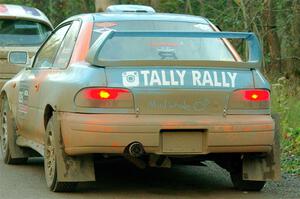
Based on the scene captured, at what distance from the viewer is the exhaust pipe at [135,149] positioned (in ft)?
22.4

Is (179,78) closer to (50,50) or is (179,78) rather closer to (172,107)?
(172,107)

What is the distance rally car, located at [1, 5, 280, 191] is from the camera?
6859 mm

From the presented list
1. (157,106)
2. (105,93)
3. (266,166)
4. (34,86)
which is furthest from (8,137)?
(266,166)

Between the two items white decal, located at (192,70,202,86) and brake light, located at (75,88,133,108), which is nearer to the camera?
brake light, located at (75,88,133,108)

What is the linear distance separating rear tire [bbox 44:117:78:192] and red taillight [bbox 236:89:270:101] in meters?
1.69

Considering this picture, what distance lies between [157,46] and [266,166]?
148 cm

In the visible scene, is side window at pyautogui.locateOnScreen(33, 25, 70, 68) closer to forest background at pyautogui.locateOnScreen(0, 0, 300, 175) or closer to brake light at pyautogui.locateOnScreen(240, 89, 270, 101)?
brake light at pyautogui.locateOnScreen(240, 89, 270, 101)

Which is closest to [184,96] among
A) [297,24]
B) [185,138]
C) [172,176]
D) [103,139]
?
[185,138]

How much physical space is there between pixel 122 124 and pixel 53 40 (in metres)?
2.21

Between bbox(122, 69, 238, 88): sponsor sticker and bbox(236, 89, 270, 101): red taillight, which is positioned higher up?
bbox(122, 69, 238, 88): sponsor sticker

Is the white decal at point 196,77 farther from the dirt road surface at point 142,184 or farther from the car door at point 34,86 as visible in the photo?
the car door at point 34,86

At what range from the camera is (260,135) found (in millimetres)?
7016

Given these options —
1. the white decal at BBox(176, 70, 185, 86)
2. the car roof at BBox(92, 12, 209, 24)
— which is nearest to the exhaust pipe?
the white decal at BBox(176, 70, 185, 86)

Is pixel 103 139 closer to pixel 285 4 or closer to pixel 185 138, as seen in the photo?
pixel 185 138
